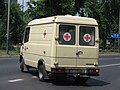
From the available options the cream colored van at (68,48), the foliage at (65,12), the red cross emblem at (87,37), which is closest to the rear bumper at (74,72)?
the cream colored van at (68,48)

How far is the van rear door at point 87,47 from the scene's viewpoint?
15227 millimetres

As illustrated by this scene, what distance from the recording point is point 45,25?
52.2ft

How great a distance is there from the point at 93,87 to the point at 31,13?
175ft

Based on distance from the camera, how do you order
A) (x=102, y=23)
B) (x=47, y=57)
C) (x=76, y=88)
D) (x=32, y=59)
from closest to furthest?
(x=76, y=88), (x=47, y=57), (x=32, y=59), (x=102, y=23)

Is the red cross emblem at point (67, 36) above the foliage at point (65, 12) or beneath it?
beneath

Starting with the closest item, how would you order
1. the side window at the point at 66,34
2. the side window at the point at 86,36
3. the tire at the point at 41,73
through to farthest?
the side window at the point at 66,34, the side window at the point at 86,36, the tire at the point at 41,73

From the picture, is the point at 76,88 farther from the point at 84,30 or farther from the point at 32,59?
the point at 32,59

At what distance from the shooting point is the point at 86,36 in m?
15.5

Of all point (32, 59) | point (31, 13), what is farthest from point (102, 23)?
point (32, 59)

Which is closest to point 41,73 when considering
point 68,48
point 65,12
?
point 68,48

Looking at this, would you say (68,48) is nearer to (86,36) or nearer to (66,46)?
(66,46)

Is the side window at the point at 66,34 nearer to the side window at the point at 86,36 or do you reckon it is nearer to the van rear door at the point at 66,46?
the van rear door at the point at 66,46

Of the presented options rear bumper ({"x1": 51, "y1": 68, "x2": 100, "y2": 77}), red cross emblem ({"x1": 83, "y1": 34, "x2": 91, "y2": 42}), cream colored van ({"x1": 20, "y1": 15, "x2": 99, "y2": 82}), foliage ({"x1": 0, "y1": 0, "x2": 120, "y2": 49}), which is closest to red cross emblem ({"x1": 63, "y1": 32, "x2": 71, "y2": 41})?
cream colored van ({"x1": 20, "y1": 15, "x2": 99, "y2": 82})

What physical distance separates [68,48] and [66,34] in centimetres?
59
